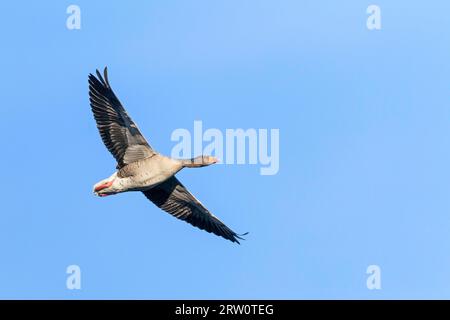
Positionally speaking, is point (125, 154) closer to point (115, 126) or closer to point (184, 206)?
point (115, 126)

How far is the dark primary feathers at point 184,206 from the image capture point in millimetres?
28609

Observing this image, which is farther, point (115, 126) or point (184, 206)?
point (184, 206)

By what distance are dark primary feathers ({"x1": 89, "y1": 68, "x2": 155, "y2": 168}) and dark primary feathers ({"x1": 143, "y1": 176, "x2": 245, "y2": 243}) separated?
64.8 inches

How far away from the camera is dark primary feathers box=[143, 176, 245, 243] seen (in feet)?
93.9

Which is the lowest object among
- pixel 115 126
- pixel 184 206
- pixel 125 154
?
pixel 184 206

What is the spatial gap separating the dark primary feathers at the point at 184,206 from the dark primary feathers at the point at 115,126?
1645 millimetres

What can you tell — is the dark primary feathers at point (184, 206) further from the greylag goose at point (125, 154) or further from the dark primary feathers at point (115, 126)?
the dark primary feathers at point (115, 126)

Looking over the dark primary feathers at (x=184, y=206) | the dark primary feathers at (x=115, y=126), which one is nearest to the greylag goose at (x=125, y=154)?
the dark primary feathers at (x=115, y=126)

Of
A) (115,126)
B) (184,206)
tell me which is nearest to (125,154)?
(115,126)

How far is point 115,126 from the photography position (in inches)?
1069

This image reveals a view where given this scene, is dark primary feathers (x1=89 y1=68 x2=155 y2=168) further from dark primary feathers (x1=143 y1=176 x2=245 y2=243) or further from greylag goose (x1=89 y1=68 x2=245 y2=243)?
dark primary feathers (x1=143 y1=176 x2=245 y2=243)

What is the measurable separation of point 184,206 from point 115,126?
2.94 meters

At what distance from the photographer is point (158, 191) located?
28750 millimetres
